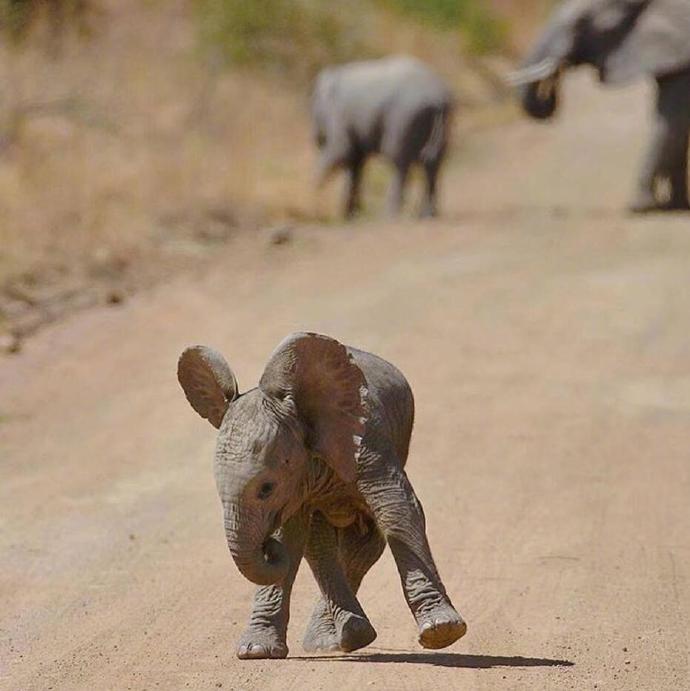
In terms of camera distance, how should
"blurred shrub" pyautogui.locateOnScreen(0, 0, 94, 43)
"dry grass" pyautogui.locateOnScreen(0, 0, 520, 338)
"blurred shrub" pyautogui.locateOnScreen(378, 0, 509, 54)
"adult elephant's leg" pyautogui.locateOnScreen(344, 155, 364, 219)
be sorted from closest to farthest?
"dry grass" pyautogui.locateOnScreen(0, 0, 520, 338), "adult elephant's leg" pyautogui.locateOnScreen(344, 155, 364, 219), "blurred shrub" pyautogui.locateOnScreen(0, 0, 94, 43), "blurred shrub" pyautogui.locateOnScreen(378, 0, 509, 54)

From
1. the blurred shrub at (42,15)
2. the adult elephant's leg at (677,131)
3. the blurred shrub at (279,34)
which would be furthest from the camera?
the blurred shrub at (279,34)

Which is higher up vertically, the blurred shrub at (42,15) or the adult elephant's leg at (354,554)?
the blurred shrub at (42,15)

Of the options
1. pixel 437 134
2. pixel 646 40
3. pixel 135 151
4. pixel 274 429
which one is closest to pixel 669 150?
pixel 646 40

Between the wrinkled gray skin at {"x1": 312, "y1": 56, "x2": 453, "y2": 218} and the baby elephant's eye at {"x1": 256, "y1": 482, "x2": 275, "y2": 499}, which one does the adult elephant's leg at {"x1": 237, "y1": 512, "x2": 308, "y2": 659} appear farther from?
the wrinkled gray skin at {"x1": 312, "y1": 56, "x2": 453, "y2": 218}

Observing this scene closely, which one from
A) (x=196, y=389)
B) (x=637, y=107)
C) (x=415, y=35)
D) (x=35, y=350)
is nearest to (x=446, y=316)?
(x=35, y=350)

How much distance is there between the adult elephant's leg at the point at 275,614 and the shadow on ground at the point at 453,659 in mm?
151

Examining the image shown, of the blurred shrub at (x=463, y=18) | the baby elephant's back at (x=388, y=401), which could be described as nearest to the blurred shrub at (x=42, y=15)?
the blurred shrub at (x=463, y=18)

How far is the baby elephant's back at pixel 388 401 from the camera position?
677cm

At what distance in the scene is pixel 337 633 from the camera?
6906mm

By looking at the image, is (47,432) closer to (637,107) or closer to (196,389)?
(196,389)

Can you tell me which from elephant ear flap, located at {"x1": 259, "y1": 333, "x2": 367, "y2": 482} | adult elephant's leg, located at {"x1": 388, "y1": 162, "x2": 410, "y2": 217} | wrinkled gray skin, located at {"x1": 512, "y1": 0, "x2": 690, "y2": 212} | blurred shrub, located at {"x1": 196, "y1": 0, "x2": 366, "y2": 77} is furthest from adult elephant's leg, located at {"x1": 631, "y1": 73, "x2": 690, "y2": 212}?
elephant ear flap, located at {"x1": 259, "y1": 333, "x2": 367, "y2": 482}

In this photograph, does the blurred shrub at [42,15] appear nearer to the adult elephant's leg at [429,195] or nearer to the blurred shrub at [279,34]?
the blurred shrub at [279,34]

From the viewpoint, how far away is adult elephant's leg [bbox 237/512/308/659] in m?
6.71

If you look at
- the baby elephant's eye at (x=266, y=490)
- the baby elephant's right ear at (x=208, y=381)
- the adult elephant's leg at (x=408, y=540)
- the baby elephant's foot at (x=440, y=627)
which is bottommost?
the baby elephant's foot at (x=440, y=627)
